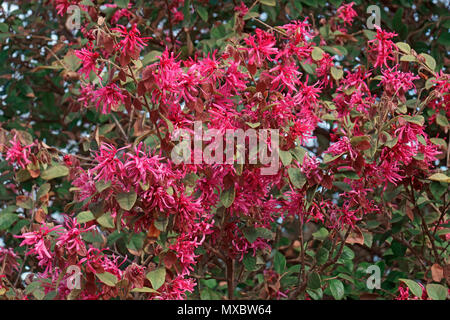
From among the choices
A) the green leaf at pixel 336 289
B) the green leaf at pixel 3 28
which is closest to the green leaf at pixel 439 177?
the green leaf at pixel 336 289

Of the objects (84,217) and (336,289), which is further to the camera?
(336,289)

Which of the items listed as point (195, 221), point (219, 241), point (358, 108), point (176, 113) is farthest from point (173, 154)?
point (358, 108)

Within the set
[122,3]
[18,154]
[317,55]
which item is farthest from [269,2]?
[18,154]

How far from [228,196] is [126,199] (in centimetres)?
24

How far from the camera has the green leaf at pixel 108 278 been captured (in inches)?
56.7

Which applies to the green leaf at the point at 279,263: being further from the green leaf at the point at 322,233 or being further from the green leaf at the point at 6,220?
the green leaf at the point at 6,220

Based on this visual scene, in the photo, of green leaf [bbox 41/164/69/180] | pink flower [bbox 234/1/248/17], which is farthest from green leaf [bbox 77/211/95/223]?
pink flower [bbox 234/1/248/17]

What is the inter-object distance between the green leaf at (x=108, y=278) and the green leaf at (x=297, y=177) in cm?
47

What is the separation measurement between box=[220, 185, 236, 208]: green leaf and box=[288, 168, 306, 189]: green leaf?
5.9 inches

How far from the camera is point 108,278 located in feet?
4.77

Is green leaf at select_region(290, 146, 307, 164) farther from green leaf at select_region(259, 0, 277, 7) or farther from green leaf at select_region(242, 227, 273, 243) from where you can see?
green leaf at select_region(259, 0, 277, 7)

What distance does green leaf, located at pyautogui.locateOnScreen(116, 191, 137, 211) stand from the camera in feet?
4.31

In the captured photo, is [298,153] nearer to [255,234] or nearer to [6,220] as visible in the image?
[255,234]
